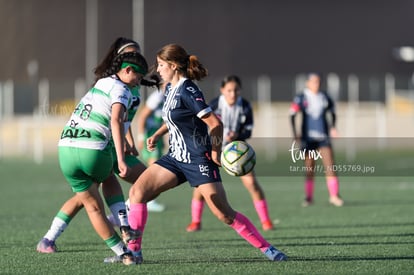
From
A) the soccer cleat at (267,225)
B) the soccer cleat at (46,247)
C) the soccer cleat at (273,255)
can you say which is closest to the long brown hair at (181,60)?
the soccer cleat at (273,255)

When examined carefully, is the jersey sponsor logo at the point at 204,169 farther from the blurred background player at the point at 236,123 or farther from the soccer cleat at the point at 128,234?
the blurred background player at the point at 236,123

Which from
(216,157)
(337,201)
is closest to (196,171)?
(216,157)

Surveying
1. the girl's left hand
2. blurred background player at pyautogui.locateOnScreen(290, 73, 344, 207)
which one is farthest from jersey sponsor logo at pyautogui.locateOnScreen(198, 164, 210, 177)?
blurred background player at pyautogui.locateOnScreen(290, 73, 344, 207)

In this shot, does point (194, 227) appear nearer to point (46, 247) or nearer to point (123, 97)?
point (46, 247)

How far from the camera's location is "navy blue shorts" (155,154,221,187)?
850 cm

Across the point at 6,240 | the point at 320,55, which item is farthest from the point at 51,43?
the point at 6,240

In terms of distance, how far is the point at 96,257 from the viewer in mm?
9164

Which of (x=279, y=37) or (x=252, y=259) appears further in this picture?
(x=279, y=37)

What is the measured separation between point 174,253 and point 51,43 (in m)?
40.5

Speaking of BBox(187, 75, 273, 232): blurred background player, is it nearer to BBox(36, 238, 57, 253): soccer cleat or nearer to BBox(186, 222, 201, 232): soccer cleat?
BBox(186, 222, 201, 232): soccer cleat

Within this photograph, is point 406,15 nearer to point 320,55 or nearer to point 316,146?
point 320,55

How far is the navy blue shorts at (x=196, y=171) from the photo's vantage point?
8500 mm

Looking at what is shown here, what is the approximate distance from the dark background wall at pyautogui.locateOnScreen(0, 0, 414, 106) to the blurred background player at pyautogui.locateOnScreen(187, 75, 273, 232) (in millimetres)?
35500

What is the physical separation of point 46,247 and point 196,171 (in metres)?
2.10
